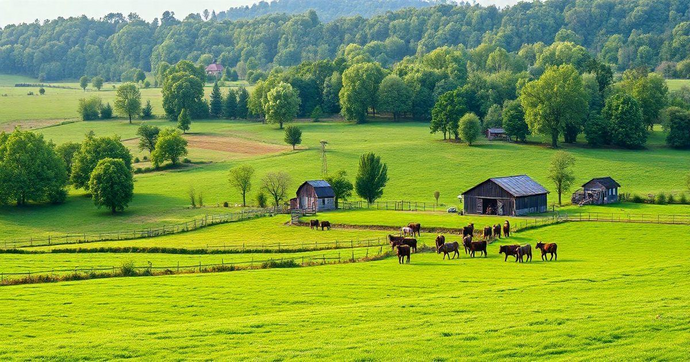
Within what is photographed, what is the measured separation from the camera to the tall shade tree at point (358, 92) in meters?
142

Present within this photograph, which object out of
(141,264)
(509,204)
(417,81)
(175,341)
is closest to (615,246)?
(509,204)

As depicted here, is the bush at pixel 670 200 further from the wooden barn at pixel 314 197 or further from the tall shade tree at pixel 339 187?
the wooden barn at pixel 314 197

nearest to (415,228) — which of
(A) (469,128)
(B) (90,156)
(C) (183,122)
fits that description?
(B) (90,156)

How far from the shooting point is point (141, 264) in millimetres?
50281

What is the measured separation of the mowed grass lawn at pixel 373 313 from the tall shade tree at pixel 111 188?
144ft

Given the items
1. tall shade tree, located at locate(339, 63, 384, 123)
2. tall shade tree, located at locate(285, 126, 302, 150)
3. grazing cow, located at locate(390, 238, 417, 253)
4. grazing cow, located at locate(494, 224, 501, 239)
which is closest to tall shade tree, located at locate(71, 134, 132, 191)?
tall shade tree, located at locate(285, 126, 302, 150)

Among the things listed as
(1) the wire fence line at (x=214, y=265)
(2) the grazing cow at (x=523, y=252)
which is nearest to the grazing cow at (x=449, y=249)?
(1) the wire fence line at (x=214, y=265)

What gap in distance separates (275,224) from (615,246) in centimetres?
3057

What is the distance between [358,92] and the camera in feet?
466

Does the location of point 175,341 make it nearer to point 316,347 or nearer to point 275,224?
point 316,347

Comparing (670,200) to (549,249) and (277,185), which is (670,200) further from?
(277,185)

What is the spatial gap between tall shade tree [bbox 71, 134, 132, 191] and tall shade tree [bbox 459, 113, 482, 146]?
1819 inches

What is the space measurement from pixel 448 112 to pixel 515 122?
975 centimetres

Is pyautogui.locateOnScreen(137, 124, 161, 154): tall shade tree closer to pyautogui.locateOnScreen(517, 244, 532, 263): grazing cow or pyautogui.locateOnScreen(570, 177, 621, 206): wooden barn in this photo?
pyautogui.locateOnScreen(570, 177, 621, 206): wooden barn
